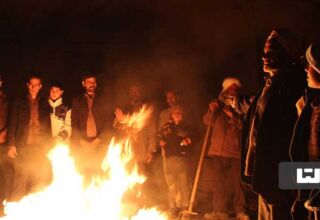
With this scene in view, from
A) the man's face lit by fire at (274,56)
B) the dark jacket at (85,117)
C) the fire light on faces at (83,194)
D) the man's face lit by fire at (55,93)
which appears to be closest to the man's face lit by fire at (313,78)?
the man's face lit by fire at (274,56)

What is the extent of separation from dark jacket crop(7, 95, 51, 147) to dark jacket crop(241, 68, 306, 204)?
4252 millimetres

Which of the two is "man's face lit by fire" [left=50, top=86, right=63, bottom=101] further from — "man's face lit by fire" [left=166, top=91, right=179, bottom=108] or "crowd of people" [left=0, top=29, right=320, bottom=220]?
"man's face lit by fire" [left=166, top=91, right=179, bottom=108]

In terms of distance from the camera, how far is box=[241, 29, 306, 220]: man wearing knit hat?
4324mm

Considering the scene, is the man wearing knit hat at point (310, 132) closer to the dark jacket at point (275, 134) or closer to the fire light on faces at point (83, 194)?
the dark jacket at point (275, 134)

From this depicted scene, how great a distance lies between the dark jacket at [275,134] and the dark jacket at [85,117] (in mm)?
3886

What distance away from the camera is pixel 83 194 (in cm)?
698

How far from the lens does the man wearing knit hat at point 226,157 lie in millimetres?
7750

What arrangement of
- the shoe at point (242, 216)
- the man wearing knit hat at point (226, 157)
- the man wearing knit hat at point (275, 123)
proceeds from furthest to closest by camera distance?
the man wearing knit hat at point (226, 157), the shoe at point (242, 216), the man wearing knit hat at point (275, 123)

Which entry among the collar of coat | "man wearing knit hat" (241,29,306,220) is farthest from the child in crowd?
"man wearing knit hat" (241,29,306,220)

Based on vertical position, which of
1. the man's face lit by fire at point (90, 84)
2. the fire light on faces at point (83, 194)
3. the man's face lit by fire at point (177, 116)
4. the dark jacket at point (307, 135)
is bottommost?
the fire light on faces at point (83, 194)

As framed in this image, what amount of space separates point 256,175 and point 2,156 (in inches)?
191

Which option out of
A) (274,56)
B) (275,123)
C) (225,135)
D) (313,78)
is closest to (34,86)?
(225,135)

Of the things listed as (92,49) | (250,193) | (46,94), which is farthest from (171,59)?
(250,193)

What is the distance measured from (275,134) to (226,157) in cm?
366
